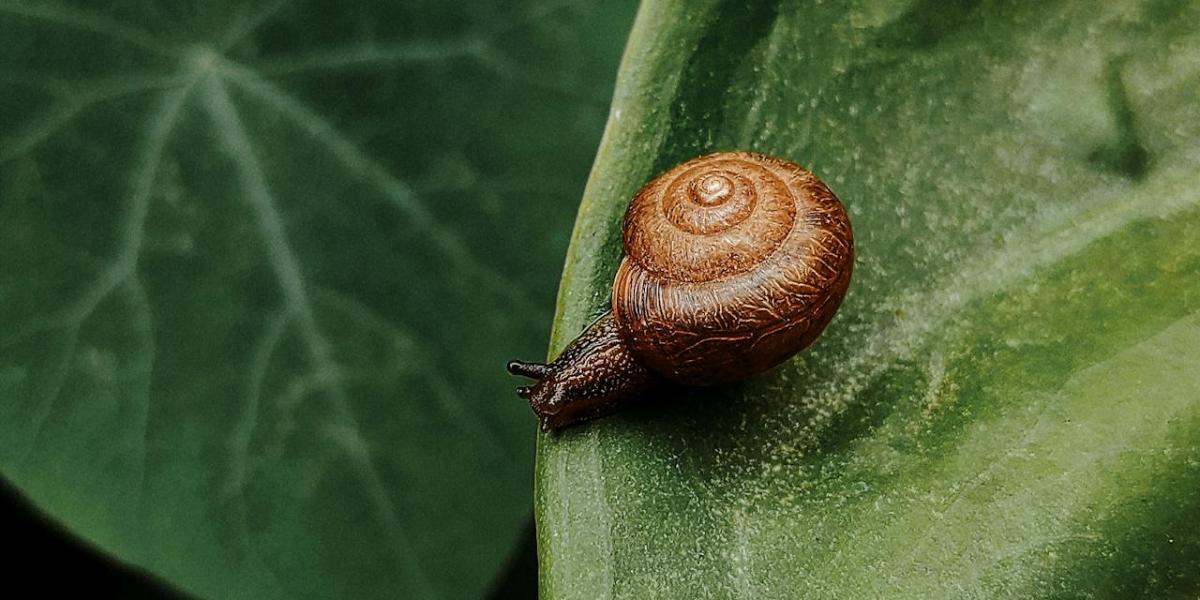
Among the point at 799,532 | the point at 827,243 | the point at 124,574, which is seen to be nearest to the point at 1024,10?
the point at 827,243

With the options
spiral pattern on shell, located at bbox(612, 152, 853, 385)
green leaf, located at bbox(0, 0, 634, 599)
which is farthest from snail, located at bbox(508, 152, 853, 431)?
green leaf, located at bbox(0, 0, 634, 599)

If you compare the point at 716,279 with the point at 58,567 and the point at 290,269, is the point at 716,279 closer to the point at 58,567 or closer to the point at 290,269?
the point at 290,269

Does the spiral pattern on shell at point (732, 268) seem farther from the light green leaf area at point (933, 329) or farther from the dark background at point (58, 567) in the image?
the dark background at point (58, 567)

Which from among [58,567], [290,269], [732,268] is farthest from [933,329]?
[58,567]

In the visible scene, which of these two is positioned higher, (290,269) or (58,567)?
(290,269)

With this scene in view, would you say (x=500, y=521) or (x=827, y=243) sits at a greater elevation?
(x=827, y=243)

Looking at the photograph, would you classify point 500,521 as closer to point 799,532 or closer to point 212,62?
point 799,532
